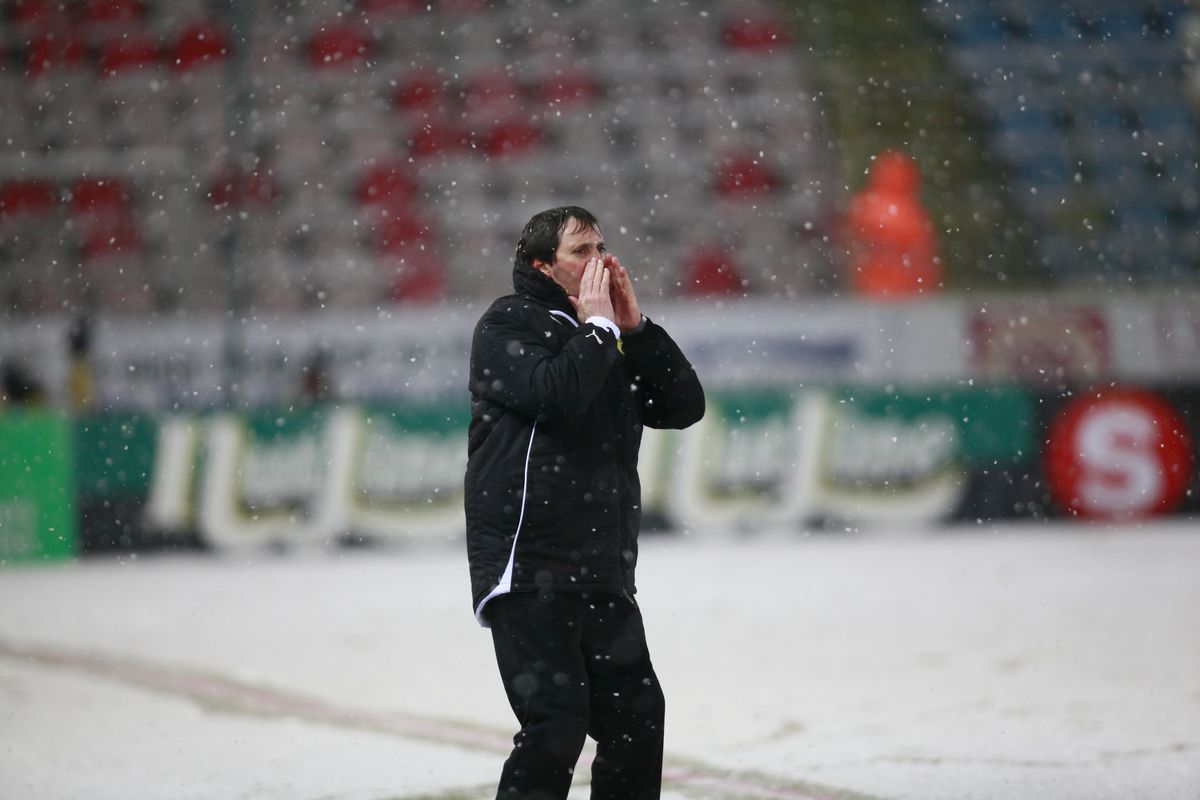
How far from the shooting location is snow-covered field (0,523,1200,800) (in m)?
4.19

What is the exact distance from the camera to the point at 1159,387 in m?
11.8

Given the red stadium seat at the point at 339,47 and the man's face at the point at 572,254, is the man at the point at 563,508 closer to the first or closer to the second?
the man's face at the point at 572,254

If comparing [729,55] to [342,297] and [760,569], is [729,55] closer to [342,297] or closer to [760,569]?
[342,297]

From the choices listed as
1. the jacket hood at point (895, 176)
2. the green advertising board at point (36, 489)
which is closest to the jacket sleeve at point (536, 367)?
the green advertising board at point (36, 489)

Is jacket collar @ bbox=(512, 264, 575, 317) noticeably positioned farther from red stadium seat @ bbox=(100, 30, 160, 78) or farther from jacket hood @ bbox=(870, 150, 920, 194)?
red stadium seat @ bbox=(100, 30, 160, 78)

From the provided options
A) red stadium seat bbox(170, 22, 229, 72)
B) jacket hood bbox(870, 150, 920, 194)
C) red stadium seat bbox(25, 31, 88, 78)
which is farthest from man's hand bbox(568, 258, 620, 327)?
red stadium seat bbox(25, 31, 88, 78)

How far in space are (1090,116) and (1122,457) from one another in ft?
25.8

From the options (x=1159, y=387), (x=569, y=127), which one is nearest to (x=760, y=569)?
(x=1159, y=387)

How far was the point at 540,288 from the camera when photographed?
297 centimetres

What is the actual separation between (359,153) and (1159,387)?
10080mm

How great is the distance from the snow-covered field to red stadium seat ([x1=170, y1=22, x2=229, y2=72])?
907 cm

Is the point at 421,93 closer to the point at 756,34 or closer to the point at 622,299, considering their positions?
the point at 756,34

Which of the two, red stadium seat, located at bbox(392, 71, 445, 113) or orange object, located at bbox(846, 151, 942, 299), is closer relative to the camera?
orange object, located at bbox(846, 151, 942, 299)

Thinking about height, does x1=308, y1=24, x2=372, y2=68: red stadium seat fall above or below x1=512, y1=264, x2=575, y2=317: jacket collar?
above
